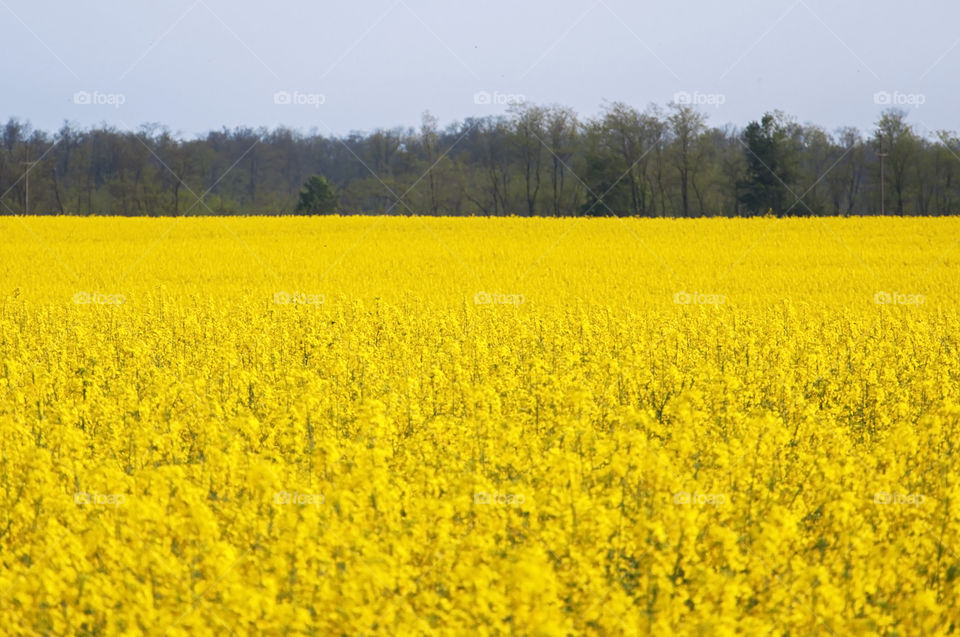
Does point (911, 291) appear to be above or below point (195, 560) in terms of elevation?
above

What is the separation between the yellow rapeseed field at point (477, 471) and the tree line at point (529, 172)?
40724 millimetres

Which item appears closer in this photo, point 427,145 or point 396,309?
point 396,309

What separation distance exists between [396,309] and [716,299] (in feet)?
20.8

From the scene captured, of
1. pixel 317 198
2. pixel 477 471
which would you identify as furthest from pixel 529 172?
pixel 477 471

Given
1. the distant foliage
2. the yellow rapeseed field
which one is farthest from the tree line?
the yellow rapeseed field

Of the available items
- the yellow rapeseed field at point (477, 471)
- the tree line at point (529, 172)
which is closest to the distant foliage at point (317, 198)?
the tree line at point (529, 172)

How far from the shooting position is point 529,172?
58.2 m

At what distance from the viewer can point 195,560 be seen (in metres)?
4.79

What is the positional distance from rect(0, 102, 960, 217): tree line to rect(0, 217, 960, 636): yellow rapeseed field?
40.7 metres

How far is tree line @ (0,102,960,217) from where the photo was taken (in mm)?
54312

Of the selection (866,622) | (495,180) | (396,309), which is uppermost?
(495,180)

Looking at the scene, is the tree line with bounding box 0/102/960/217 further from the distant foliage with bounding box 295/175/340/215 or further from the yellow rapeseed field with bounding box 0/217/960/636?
the yellow rapeseed field with bounding box 0/217/960/636

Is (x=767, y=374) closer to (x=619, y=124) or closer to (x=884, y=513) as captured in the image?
(x=884, y=513)

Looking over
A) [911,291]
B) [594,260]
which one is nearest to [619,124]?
[594,260]
